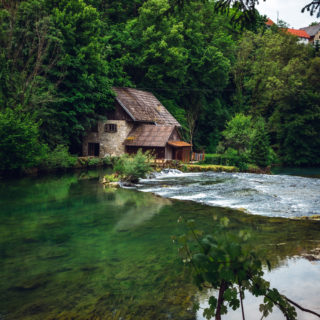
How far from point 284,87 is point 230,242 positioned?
148 feet

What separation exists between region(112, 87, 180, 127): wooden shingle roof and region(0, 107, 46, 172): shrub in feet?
48.2

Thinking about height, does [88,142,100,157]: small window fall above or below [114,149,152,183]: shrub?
above

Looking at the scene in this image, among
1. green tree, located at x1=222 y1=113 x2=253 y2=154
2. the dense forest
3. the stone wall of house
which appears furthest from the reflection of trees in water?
green tree, located at x1=222 y1=113 x2=253 y2=154

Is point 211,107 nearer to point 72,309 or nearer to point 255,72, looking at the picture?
point 255,72

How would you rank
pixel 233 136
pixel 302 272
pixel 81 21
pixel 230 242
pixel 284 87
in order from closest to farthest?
pixel 230 242, pixel 302 272, pixel 81 21, pixel 233 136, pixel 284 87

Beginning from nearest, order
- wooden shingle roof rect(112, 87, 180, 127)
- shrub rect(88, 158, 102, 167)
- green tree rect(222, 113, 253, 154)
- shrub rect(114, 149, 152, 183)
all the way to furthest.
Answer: shrub rect(114, 149, 152, 183) < shrub rect(88, 158, 102, 167) < green tree rect(222, 113, 253, 154) < wooden shingle roof rect(112, 87, 180, 127)

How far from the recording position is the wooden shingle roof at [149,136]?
36031mm

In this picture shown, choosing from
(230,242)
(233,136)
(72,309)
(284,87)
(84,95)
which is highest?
(284,87)

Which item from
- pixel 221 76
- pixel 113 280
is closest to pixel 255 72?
pixel 221 76

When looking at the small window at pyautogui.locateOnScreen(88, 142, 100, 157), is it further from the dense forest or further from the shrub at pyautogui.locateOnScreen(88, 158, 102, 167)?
the shrub at pyautogui.locateOnScreen(88, 158, 102, 167)

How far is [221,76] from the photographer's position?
160 feet

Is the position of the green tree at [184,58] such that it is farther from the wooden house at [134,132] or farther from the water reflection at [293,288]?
the water reflection at [293,288]

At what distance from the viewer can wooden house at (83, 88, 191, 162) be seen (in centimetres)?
3659

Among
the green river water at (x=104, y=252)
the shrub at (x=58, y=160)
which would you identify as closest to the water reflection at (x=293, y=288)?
the green river water at (x=104, y=252)
